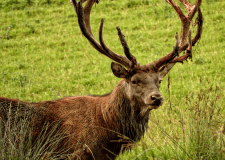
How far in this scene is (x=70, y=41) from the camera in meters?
12.7

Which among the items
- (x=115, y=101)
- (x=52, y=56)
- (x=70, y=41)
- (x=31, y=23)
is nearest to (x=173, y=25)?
(x=70, y=41)

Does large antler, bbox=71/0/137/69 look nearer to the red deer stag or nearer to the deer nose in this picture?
the red deer stag

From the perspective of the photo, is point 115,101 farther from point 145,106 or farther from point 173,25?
point 173,25

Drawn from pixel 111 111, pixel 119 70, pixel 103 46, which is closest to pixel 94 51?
pixel 103 46

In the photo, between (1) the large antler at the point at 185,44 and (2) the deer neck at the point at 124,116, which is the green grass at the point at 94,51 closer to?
(2) the deer neck at the point at 124,116

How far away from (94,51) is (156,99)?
314 inches

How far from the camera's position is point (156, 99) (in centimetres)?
399

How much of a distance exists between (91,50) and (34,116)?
751 cm

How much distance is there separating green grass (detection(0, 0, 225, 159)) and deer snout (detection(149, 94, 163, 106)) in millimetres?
537

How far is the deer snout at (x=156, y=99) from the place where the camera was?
3988mm

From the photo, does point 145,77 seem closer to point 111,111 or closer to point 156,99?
point 156,99

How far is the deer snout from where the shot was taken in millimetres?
3988

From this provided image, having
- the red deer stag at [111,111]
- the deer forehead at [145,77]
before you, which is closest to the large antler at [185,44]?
the red deer stag at [111,111]

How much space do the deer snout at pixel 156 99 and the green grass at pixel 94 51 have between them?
54cm
